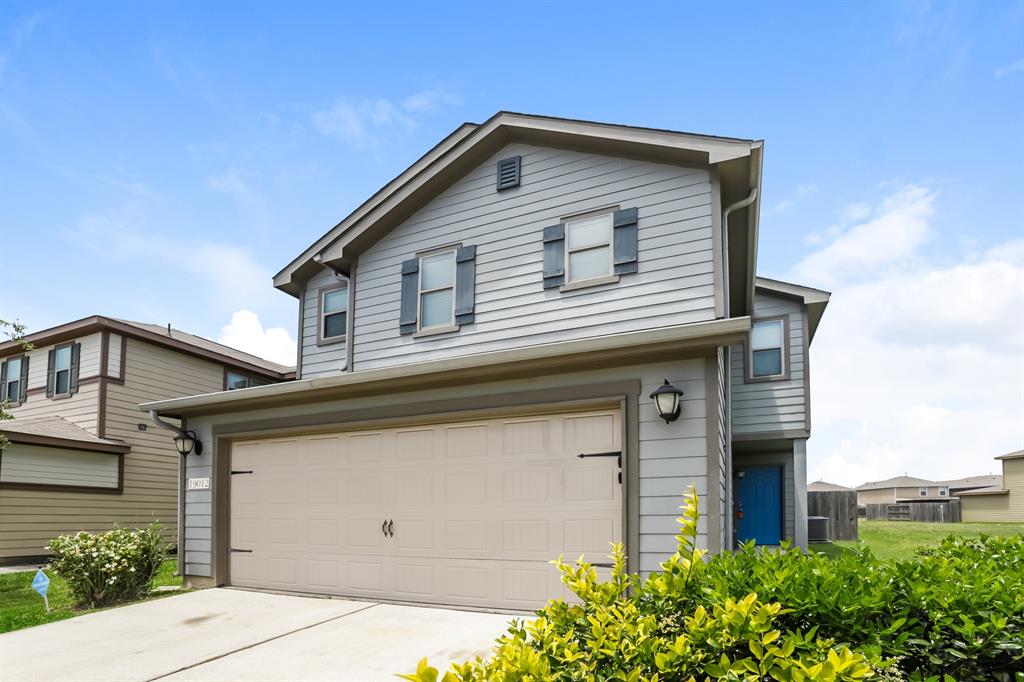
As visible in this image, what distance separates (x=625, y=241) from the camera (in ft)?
31.5

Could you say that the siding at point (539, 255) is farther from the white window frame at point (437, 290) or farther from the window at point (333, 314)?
the window at point (333, 314)

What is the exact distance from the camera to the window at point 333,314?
42.6 ft

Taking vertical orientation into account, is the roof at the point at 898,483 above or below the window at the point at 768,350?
below

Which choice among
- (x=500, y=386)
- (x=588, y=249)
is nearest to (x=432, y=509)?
(x=500, y=386)

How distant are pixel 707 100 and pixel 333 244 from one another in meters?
6.49

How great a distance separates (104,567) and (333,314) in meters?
5.65

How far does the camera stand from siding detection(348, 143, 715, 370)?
9227 millimetres

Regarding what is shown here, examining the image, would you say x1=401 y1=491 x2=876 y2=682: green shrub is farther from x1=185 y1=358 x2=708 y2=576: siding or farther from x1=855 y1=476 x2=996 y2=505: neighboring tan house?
x1=855 y1=476 x2=996 y2=505: neighboring tan house

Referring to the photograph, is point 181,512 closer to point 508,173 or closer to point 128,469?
point 508,173

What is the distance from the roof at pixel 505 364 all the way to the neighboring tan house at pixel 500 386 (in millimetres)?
29

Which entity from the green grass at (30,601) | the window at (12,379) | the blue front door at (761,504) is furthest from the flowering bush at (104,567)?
the window at (12,379)

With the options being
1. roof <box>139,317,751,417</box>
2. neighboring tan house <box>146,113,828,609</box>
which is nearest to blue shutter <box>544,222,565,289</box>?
neighboring tan house <box>146,113,828,609</box>

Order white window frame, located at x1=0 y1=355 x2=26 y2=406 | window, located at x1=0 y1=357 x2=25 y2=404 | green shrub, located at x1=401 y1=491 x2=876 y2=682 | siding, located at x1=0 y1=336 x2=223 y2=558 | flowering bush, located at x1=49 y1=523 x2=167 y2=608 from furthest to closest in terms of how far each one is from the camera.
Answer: window, located at x1=0 y1=357 x2=25 y2=404, white window frame, located at x1=0 y1=355 x2=26 y2=406, siding, located at x1=0 y1=336 x2=223 y2=558, flowering bush, located at x1=49 y1=523 x2=167 y2=608, green shrub, located at x1=401 y1=491 x2=876 y2=682

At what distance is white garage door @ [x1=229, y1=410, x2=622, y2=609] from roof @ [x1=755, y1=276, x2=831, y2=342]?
840 cm
